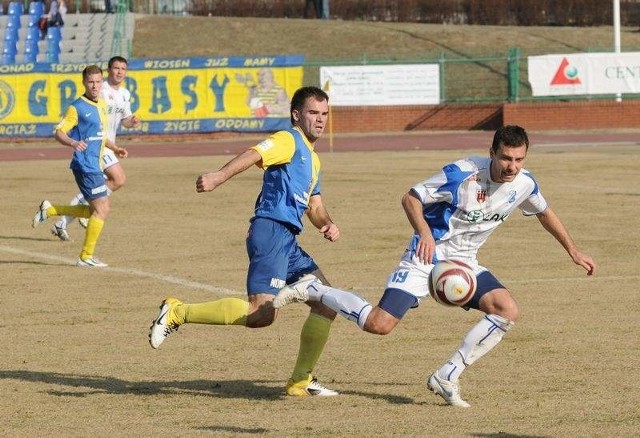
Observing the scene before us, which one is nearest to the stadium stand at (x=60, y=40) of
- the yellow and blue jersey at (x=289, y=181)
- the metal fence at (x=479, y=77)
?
the metal fence at (x=479, y=77)

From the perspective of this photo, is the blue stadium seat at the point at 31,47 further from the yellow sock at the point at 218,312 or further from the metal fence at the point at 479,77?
the yellow sock at the point at 218,312

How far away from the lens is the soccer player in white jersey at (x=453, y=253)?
8.21 meters

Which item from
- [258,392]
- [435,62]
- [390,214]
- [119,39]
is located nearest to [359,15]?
[119,39]

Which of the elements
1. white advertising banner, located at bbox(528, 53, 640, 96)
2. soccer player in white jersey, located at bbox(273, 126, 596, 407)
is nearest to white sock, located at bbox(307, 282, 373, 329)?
soccer player in white jersey, located at bbox(273, 126, 596, 407)

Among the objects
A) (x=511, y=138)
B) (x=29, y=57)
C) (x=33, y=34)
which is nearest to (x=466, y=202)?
(x=511, y=138)

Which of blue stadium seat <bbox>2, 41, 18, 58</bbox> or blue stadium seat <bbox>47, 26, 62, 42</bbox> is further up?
blue stadium seat <bbox>47, 26, 62, 42</bbox>

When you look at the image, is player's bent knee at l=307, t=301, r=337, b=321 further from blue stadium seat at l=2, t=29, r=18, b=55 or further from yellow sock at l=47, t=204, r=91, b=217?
blue stadium seat at l=2, t=29, r=18, b=55

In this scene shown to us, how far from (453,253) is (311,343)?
111 cm

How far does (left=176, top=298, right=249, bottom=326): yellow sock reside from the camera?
854 centimetres

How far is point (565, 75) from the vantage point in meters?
43.3

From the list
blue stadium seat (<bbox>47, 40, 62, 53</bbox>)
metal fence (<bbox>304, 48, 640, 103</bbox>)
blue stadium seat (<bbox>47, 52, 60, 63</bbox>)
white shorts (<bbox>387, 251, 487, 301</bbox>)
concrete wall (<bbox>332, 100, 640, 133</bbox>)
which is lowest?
concrete wall (<bbox>332, 100, 640, 133</bbox>)

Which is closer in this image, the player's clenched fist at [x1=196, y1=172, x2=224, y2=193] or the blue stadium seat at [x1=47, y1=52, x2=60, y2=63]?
the player's clenched fist at [x1=196, y1=172, x2=224, y2=193]

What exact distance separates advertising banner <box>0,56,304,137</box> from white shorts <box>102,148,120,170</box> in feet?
81.8

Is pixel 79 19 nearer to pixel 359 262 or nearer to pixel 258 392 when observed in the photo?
pixel 359 262
